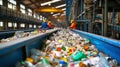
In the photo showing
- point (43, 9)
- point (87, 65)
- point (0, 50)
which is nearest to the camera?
point (0, 50)

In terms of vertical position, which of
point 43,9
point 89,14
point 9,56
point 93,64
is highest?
point 43,9

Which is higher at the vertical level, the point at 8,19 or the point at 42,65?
the point at 8,19

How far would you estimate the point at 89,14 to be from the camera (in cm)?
862

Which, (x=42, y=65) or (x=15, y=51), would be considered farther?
(x=15, y=51)

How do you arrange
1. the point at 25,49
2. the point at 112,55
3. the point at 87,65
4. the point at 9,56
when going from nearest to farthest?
the point at 9,56 → the point at 87,65 → the point at 25,49 → the point at 112,55

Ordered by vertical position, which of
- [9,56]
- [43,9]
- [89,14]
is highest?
[43,9]

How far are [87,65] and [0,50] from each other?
1023mm

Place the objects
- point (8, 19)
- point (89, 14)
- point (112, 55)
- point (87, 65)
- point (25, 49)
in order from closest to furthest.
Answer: point (87, 65) → point (25, 49) → point (112, 55) → point (89, 14) → point (8, 19)

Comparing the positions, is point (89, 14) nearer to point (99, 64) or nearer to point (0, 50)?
point (99, 64)

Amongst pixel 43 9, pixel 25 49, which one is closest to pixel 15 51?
pixel 25 49

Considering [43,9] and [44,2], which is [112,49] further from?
[44,2]

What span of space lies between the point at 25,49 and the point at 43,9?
21797 millimetres

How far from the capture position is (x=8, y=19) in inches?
624

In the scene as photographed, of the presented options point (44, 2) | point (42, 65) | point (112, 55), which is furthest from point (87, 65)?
point (44, 2)
